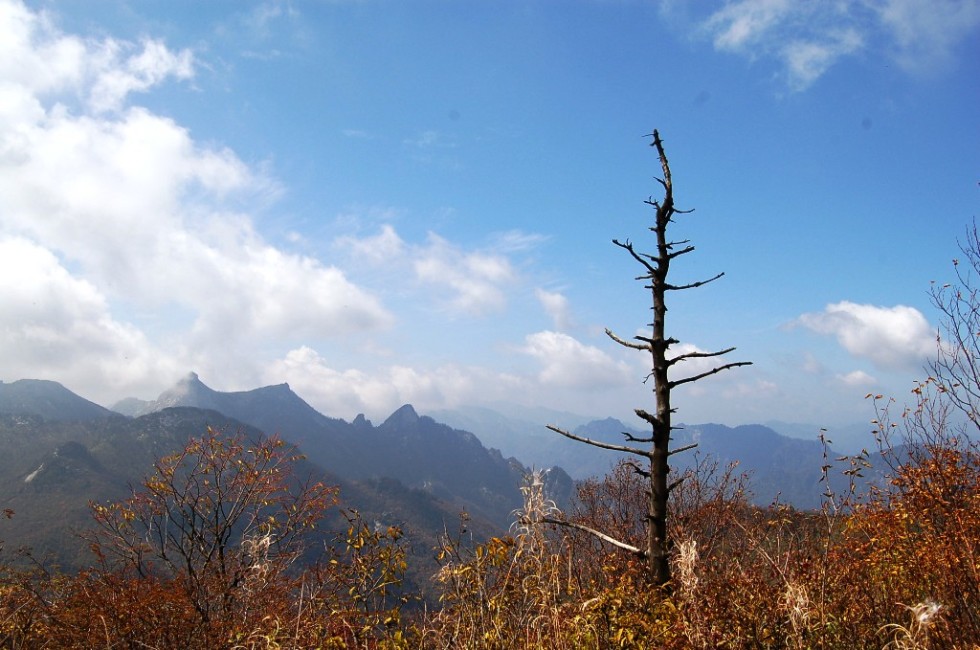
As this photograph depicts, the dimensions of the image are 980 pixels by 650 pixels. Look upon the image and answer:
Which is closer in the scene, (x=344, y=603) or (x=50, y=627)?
(x=344, y=603)

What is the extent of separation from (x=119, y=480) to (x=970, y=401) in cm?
24173

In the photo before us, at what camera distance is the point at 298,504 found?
15594 mm

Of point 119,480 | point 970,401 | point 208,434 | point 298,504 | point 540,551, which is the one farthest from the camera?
point 119,480

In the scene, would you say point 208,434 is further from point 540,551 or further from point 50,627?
point 540,551

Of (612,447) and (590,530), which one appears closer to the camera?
(590,530)

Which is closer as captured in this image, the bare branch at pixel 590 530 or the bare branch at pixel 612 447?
the bare branch at pixel 590 530

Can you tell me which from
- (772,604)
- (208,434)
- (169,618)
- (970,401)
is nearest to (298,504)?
(208,434)

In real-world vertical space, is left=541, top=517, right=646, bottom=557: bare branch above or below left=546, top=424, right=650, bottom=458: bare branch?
below

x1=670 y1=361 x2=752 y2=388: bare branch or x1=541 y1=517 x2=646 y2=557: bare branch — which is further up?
x1=670 y1=361 x2=752 y2=388: bare branch

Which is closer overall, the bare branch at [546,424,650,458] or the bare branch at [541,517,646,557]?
the bare branch at [541,517,646,557]

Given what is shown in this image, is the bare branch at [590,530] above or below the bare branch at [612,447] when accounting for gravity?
below

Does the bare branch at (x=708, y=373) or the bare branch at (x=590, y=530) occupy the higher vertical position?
the bare branch at (x=708, y=373)

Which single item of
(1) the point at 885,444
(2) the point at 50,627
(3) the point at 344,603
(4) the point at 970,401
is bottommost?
(2) the point at 50,627

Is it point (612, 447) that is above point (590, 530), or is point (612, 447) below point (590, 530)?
above
